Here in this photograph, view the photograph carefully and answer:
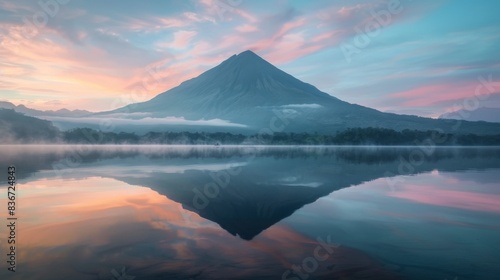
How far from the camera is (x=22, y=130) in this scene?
5541 inches

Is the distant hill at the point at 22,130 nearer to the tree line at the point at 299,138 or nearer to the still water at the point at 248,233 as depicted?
the tree line at the point at 299,138

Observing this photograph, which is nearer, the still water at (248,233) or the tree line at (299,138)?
the still water at (248,233)

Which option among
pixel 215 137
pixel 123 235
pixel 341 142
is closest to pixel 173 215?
pixel 123 235

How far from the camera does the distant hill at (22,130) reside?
449 ft

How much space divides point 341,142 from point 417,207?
145 m

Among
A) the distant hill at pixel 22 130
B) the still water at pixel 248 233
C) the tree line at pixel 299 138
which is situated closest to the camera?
the still water at pixel 248 233

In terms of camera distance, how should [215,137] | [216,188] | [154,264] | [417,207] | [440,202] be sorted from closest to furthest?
1. [154,264]
2. [417,207]
3. [440,202]
4. [216,188]
5. [215,137]

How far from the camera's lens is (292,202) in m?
16.2

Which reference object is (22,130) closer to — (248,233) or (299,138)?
(299,138)

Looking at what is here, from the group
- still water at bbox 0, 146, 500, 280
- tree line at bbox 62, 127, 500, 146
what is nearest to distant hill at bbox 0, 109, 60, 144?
tree line at bbox 62, 127, 500, 146

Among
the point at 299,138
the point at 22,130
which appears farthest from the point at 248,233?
the point at 22,130

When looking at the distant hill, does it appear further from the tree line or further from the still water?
the still water

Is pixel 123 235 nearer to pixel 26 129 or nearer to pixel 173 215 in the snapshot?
pixel 173 215

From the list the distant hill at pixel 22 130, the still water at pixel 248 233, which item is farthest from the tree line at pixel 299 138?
the still water at pixel 248 233
